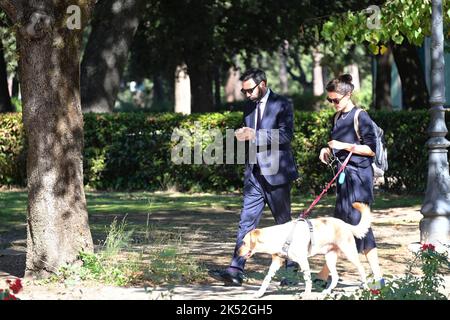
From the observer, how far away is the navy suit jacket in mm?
9945

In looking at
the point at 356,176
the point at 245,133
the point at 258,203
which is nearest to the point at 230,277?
the point at 258,203

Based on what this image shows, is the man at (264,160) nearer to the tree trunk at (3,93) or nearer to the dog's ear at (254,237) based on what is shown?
the dog's ear at (254,237)

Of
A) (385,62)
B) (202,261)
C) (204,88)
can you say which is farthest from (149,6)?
(202,261)

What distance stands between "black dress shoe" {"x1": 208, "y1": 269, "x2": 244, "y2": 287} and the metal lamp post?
12.3 feet

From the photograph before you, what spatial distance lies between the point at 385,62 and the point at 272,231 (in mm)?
25402

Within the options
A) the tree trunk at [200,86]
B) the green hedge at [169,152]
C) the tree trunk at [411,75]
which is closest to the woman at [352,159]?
the green hedge at [169,152]

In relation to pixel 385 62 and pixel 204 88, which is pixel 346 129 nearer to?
pixel 204 88

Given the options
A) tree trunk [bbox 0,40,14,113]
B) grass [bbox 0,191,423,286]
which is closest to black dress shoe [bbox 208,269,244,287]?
grass [bbox 0,191,423,286]

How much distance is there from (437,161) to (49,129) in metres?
5.20

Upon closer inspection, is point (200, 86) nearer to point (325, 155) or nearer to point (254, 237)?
point (325, 155)

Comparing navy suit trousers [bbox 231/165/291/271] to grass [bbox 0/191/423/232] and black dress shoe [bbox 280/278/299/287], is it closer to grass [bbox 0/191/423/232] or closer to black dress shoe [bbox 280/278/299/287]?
black dress shoe [bbox 280/278/299/287]

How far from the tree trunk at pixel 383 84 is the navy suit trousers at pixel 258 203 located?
22.9 m

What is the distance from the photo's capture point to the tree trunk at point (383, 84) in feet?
108
